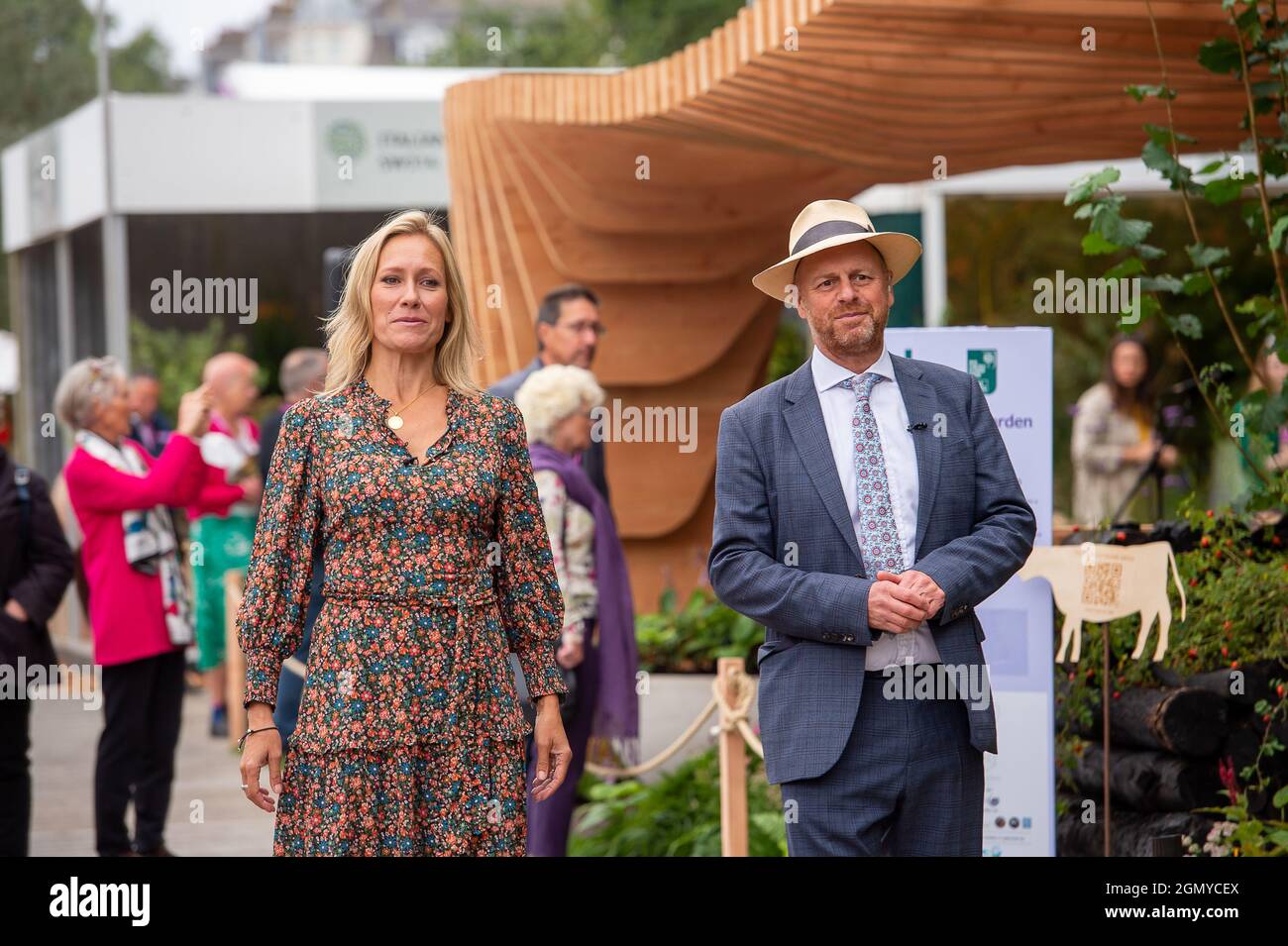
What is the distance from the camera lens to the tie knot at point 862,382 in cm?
387

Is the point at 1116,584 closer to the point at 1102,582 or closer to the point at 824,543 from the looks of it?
the point at 1102,582

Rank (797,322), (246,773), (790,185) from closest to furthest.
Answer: (246,773) < (790,185) < (797,322)

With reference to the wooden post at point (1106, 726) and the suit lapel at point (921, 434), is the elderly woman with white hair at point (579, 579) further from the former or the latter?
the suit lapel at point (921, 434)

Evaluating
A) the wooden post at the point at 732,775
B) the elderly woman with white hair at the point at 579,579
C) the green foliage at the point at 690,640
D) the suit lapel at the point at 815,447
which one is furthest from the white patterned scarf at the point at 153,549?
the suit lapel at the point at 815,447

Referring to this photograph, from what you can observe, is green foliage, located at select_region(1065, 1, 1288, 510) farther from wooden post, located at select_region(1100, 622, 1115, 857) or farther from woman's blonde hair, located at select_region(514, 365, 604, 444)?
woman's blonde hair, located at select_region(514, 365, 604, 444)

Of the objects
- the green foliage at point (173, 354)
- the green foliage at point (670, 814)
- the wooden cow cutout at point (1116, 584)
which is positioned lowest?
the green foliage at point (670, 814)

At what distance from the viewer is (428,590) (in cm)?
356

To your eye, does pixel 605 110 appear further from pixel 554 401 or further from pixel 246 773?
pixel 246 773

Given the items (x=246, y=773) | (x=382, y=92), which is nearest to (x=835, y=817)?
(x=246, y=773)

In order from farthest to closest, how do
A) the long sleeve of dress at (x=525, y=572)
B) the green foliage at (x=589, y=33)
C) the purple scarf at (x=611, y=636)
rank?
the green foliage at (x=589, y=33)
the purple scarf at (x=611, y=636)
the long sleeve of dress at (x=525, y=572)

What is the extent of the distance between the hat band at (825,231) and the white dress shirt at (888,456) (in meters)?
0.25

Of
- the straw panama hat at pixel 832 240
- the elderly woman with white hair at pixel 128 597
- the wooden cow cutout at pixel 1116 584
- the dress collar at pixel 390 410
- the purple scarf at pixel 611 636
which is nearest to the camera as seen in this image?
the dress collar at pixel 390 410

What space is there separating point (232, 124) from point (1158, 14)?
8.60m
